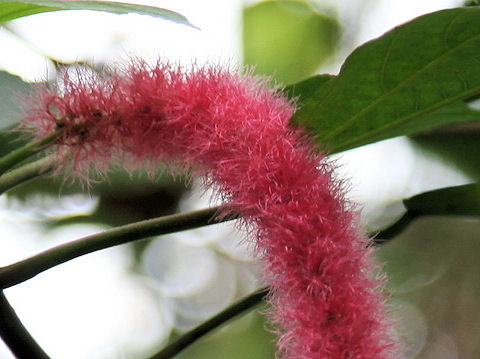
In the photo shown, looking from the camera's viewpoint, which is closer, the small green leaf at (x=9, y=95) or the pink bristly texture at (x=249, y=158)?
the pink bristly texture at (x=249, y=158)

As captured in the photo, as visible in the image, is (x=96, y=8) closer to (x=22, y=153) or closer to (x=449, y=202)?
(x=22, y=153)

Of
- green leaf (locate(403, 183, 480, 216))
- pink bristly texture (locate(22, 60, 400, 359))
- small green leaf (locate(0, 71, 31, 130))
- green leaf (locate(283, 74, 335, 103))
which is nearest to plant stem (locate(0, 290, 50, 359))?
→ pink bristly texture (locate(22, 60, 400, 359))

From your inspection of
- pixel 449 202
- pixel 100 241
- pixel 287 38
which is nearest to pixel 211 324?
pixel 100 241

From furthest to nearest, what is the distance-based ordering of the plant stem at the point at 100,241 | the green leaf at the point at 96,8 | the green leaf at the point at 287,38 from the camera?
the green leaf at the point at 287,38 → the plant stem at the point at 100,241 → the green leaf at the point at 96,8

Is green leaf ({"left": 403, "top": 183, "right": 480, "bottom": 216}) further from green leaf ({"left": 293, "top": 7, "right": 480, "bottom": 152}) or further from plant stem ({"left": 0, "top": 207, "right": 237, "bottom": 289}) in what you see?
plant stem ({"left": 0, "top": 207, "right": 237, "bottom": 289})

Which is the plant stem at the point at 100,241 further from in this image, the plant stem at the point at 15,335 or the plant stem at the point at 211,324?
the plant stem at the point at 211,324

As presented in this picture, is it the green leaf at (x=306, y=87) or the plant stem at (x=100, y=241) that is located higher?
the green leaf at (x=306, y=87)

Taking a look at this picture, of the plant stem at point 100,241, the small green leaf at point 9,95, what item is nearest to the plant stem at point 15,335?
the plant stem at point 100,241

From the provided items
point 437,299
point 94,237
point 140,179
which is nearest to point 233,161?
point 94,237

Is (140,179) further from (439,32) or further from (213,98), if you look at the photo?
(439,32)
